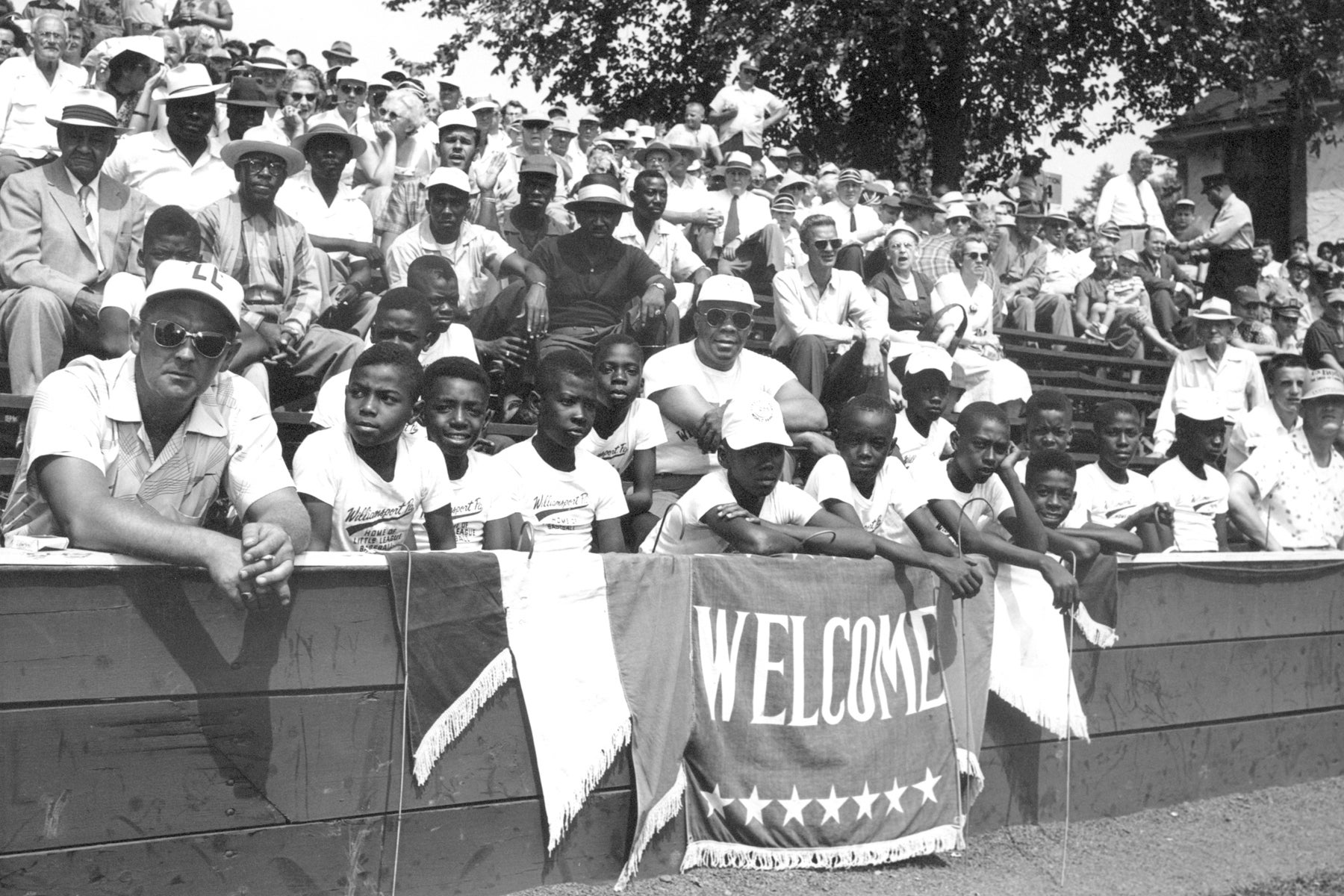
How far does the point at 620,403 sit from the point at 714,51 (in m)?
19.2

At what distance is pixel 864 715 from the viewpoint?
18.5 ft

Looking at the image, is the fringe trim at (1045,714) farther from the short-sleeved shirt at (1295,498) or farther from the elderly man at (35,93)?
the elderly man at (35,93)

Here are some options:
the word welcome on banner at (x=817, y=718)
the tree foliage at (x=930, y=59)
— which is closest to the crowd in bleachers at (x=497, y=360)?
the word welcome on banner at (x=817, y=718)

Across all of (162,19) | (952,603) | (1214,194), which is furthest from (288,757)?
(1214,194)

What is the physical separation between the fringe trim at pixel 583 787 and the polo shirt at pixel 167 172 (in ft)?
13.8

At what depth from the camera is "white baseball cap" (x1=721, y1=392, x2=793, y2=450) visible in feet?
19.1

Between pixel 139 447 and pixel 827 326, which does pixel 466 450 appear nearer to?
pixel 139 447

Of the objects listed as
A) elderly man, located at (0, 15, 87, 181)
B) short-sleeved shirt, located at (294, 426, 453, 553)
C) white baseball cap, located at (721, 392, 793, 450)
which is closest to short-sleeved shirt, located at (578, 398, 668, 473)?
white baseball cap, located at (721, 392, 793, 450)

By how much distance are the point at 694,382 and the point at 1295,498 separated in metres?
3.61

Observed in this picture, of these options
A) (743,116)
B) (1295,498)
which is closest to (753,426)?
(1295,498)

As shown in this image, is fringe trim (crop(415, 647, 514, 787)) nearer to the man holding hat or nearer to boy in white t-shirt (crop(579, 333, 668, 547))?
boy in white t-shirt (crop(579, 333, 668, 547))

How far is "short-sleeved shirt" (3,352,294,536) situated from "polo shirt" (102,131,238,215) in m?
3.70

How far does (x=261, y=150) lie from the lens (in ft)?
23.4

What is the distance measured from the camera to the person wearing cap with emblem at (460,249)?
830cm
